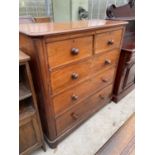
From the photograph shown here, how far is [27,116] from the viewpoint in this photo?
0.96 meters

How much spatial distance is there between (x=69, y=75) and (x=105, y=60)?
1.53 ft

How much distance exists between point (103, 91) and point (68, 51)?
0.80 metres

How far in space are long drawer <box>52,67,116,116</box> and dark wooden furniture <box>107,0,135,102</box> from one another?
17cm

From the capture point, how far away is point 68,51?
3.04 feet

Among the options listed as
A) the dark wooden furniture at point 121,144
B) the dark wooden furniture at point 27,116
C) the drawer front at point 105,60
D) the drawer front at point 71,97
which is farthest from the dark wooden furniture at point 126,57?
the dark wooden furniture at point 27,116

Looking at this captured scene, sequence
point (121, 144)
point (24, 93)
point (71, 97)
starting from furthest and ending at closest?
point (71, 97) → point (24, 93) → point (121, 144)

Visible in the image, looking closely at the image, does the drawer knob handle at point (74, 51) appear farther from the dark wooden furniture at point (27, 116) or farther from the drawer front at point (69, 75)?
the dark wooden furniture at point (27, 116)

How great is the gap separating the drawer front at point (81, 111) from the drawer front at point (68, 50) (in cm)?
50

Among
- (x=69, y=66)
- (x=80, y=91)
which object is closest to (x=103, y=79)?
(x=80, y=91)

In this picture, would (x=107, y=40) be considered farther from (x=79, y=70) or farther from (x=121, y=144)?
(x=121, y=144)

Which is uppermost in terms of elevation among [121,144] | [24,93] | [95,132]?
[24,93]

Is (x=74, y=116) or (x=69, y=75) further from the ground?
(x=69, y=75)
